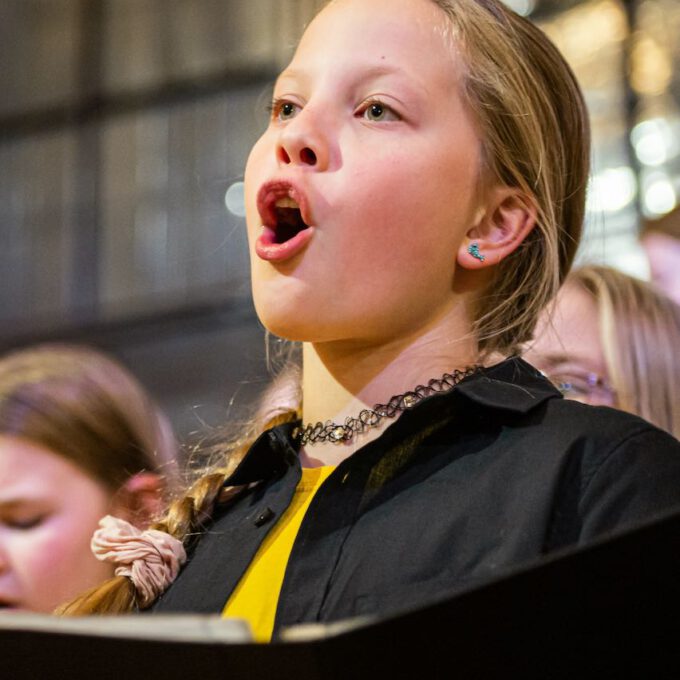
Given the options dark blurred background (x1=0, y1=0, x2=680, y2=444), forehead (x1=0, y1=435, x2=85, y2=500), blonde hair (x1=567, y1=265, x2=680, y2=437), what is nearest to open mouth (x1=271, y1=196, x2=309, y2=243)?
forehead (x1=0, y1=435, x2=85, y2=500)

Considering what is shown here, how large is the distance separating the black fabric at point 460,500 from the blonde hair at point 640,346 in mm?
696

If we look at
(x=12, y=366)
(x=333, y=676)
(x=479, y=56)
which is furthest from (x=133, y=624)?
(x=12, y=366)

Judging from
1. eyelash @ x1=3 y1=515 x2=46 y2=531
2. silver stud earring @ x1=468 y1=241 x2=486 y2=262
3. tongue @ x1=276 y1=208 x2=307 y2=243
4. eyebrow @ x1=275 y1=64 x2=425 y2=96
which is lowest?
eyelash @ x1=3 y1=515 x2=46 y2=531

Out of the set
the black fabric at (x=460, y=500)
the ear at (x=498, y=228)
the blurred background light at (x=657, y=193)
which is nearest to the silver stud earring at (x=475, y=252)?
the ear at (x=498, y=228)

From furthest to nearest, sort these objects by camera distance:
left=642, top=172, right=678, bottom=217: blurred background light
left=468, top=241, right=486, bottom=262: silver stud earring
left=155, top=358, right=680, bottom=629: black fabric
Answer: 1. left=642, top=172, right=678, bottom=217: blurred background light
2. left=468, top=241, right=486, bottom=262: silver stud earring
3. left=155, top=358, right=680, bottom=629: black fabric

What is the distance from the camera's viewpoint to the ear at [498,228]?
40.6 inches

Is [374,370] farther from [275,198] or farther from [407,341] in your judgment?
[275,198]

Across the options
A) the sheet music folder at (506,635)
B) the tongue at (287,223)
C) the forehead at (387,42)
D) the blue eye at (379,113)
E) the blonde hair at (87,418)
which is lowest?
the blonde hair at (87,418)

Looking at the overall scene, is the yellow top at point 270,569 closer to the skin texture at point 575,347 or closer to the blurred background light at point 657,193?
the skin texture at point 575,347

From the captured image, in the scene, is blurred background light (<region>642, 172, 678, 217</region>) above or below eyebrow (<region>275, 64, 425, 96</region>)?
below

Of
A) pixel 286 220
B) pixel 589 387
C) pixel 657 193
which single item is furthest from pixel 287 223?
pixel 657 193

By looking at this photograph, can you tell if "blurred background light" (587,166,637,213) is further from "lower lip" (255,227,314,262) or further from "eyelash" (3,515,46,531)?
"lower lip" (255,227,314,262)

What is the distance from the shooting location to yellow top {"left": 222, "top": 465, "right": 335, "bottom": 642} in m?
0.91

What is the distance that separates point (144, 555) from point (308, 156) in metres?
0.39
